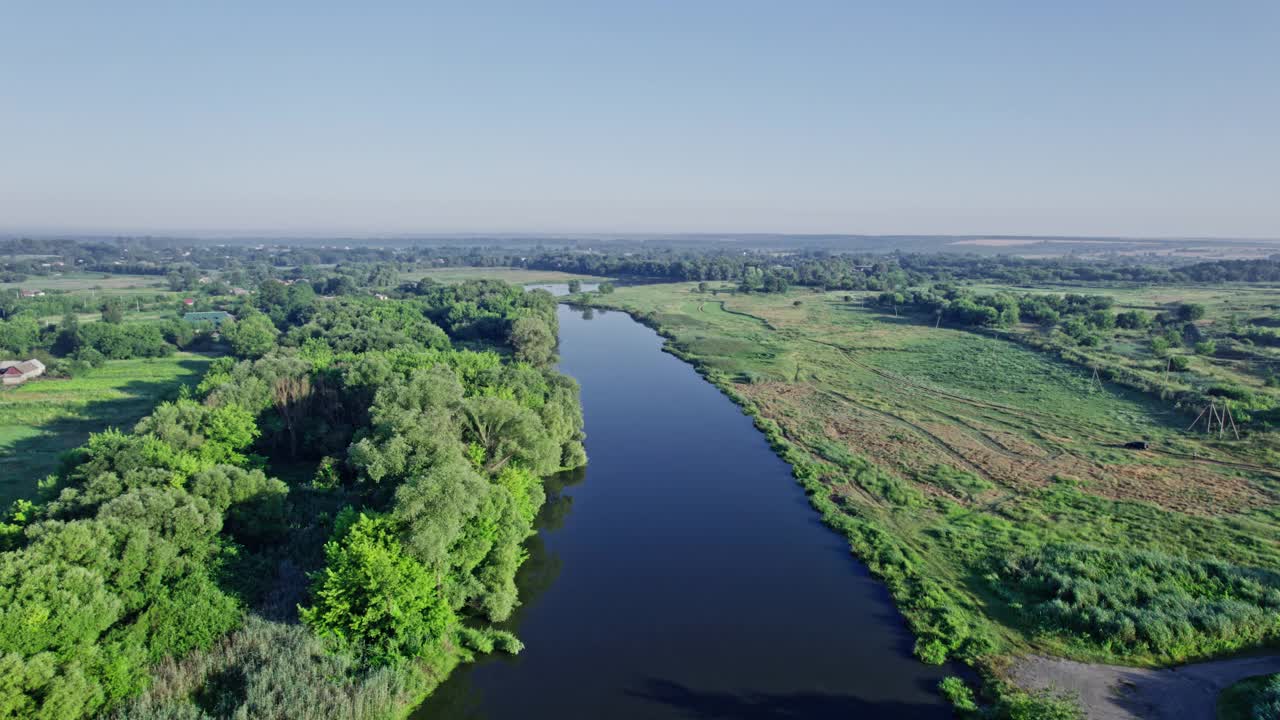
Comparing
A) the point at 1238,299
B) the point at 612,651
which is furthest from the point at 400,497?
the point at 1238,299

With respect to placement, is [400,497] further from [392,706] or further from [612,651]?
[612,651]

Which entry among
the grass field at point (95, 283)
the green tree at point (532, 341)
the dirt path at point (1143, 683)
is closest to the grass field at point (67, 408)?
the green tree at point (532, 341)

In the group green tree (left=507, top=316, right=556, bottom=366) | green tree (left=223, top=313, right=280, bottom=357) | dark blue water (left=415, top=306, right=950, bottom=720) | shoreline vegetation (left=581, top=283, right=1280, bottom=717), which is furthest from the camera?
green tree (left=223, top=313, right=280, bottom=357)

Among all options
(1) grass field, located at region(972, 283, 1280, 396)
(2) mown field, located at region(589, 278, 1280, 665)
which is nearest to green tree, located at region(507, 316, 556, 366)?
(2) mown field, located at region(589, 278, 1280, 665)

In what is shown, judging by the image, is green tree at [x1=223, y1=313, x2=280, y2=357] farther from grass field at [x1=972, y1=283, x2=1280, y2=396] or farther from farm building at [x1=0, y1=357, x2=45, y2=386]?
grass field at [x1=972, y1=283, x2=1280, y2=396]

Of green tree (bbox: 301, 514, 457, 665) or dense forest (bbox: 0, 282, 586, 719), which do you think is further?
green tree (bbox: 301, 514, 457, 665)

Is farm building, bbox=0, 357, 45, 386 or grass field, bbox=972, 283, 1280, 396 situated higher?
grass field, bbox=972, 283, 1280, 396
